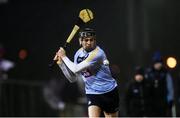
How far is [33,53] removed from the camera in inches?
806

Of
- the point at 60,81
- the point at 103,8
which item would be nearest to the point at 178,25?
the point at 103,8

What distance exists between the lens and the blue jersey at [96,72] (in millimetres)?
11750

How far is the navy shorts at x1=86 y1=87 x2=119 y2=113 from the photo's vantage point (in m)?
12.0

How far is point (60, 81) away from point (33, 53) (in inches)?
46.2

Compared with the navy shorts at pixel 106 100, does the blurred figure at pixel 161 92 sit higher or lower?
higher

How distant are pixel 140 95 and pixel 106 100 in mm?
4848

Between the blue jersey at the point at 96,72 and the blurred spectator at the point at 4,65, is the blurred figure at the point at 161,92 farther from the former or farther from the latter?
the blue jersey at the point at 96,72

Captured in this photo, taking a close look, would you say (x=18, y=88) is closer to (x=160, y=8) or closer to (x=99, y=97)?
(x=160, y=8)

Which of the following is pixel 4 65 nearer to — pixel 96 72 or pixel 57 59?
pixel 96 72

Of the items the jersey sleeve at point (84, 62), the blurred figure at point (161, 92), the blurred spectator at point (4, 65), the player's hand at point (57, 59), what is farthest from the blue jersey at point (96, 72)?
the blurred spectator at point (4, 65)

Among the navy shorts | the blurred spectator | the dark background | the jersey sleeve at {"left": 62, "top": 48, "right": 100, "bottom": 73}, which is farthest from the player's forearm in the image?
the blurred spectator

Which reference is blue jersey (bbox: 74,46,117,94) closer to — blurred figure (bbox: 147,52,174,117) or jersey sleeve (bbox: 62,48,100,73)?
jersey sleeve (bbox: 62,48,100,73)

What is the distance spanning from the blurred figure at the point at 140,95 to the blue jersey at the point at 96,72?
4.73m

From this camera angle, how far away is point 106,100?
12.0 meters
